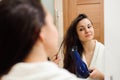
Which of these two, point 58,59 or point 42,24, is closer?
point 42,24

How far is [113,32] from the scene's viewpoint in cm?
110

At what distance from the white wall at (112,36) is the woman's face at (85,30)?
70 mm

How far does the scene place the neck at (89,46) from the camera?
111 centimetres

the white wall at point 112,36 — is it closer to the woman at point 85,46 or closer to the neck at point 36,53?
the woman at point 85,46

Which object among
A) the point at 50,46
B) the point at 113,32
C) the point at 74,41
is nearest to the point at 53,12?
the point at 74,41

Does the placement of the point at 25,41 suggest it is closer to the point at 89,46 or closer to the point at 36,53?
the point at 36,53

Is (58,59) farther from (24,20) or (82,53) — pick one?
(24,20)

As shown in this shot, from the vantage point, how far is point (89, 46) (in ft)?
3.64

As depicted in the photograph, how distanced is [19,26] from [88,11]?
→ 2.12ft

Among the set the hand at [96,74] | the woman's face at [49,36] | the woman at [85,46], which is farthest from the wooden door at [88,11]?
the woman's face at [49,36]

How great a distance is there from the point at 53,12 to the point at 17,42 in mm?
659

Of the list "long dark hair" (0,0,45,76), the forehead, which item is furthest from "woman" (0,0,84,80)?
the forehead

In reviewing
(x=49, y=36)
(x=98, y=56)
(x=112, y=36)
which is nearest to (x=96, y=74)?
(x=98, y=56)

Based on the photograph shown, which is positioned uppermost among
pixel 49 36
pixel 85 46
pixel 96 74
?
pixel 49 36
